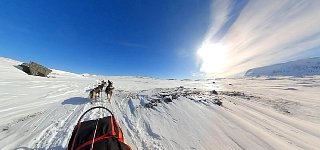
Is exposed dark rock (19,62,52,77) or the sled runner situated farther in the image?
exposed dark rock (19,62,52,77)

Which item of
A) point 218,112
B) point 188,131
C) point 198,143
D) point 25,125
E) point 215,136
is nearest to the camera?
point 198,143

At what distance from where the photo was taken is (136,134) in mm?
6438

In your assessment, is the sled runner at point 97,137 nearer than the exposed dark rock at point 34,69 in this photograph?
Yes

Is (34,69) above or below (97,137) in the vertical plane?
above

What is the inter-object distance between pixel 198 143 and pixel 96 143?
373 centimetres

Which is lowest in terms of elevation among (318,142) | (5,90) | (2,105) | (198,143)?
(318,142)

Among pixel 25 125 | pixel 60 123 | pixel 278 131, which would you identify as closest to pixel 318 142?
pixel 278 131

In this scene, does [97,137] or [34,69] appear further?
[34,69]

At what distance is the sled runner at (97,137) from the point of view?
310cm

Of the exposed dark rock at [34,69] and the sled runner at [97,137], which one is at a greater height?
the exposed dark rock at [34,69]

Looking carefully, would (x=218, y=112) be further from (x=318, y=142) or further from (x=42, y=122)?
(x=42, y=122)

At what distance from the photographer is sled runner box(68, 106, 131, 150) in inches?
122

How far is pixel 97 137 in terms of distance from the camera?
3285 mm

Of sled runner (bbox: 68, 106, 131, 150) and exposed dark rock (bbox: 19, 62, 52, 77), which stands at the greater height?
exposed dark rock (bbox: 19, 62, 52, 77)
